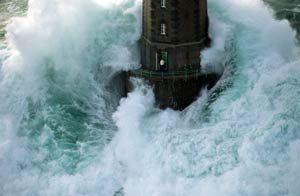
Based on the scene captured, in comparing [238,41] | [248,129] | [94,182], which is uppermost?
[238,41]

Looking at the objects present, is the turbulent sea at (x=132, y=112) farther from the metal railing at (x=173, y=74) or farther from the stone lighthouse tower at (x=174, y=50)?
the metal railing at (x=173, y=74)

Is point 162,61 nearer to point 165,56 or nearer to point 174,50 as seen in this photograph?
point 165,56

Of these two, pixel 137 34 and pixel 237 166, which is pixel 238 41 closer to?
pixel 137 34

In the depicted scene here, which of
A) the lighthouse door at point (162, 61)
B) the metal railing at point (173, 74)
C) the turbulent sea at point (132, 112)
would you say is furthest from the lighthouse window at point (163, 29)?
the turbulent sea at point (132, 112)

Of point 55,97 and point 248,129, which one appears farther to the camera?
point 55,97

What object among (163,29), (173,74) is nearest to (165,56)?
(173,74)

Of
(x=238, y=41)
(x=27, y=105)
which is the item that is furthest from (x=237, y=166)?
(x=27, y=105)
